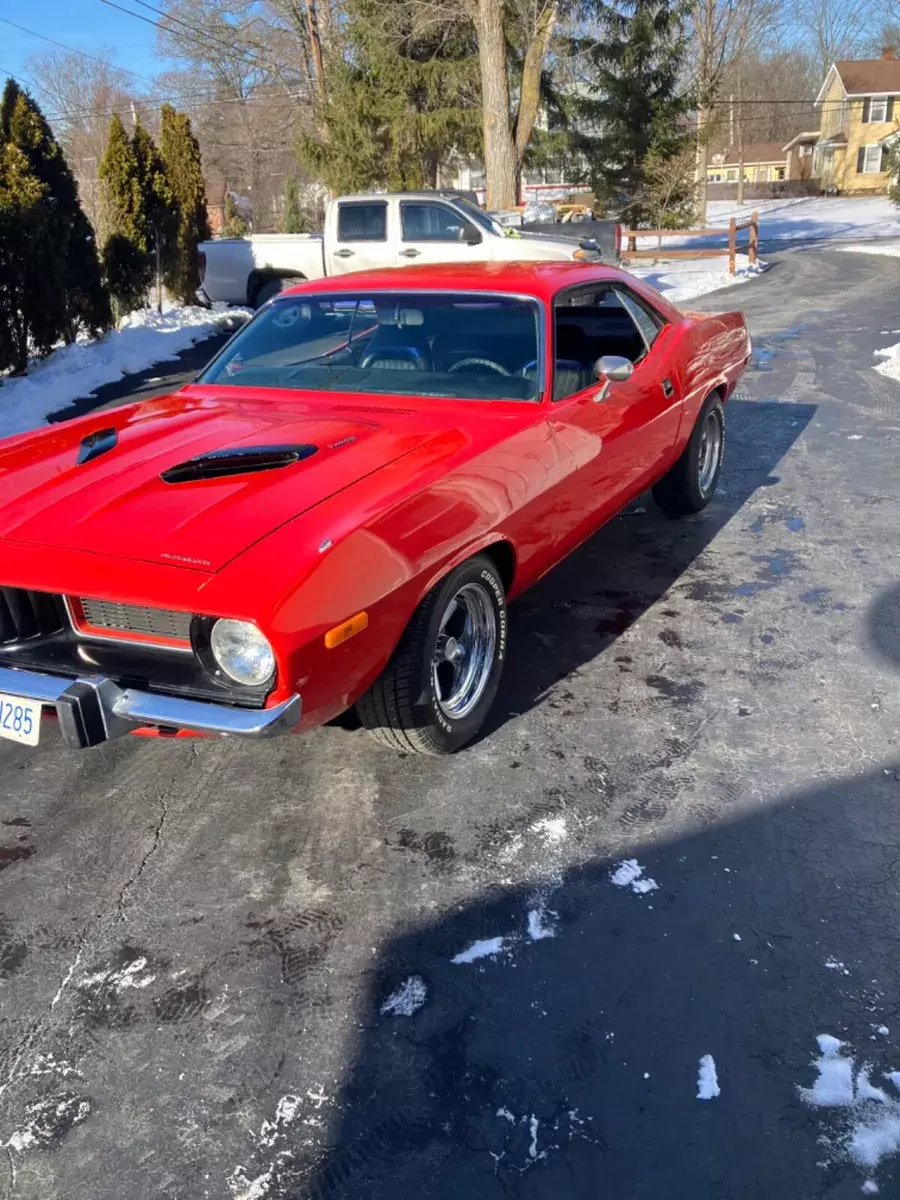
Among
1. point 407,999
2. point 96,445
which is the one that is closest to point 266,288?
point 96,445

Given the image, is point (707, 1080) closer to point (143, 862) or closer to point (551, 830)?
point (551, 830)

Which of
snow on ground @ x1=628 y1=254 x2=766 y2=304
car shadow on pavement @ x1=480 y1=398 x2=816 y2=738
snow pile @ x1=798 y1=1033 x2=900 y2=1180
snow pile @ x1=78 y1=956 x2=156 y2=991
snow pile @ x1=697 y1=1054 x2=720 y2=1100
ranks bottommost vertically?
car shadow on pavement @ x1=480 y1=398 x2=816 y2=738

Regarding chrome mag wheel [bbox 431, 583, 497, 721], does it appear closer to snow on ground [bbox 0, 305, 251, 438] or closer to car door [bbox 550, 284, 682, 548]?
car door [bbox 550, 284, 682, 548]

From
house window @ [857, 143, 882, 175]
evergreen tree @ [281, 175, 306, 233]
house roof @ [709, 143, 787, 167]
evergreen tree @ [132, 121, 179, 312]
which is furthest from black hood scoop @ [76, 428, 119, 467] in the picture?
house roof @ [709, 143, 787, 167]

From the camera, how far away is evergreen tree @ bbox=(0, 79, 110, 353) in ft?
34.1

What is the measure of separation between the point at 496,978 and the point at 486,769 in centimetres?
94

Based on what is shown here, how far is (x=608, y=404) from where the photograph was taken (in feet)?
13.6

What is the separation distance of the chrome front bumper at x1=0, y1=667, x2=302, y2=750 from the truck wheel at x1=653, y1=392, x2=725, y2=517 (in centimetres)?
345

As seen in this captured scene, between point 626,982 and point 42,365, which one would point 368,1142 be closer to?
point 626,982

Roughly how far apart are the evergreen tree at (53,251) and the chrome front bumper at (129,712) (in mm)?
9103

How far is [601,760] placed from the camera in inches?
127

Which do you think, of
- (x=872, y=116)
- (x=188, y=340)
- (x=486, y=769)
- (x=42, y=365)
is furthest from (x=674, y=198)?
(x=872, y=116)

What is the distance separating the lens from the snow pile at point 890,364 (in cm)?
932

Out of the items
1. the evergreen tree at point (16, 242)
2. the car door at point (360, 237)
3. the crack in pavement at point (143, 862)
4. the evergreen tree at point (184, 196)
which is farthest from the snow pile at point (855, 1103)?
the evergreen tree at point (184, 196)
